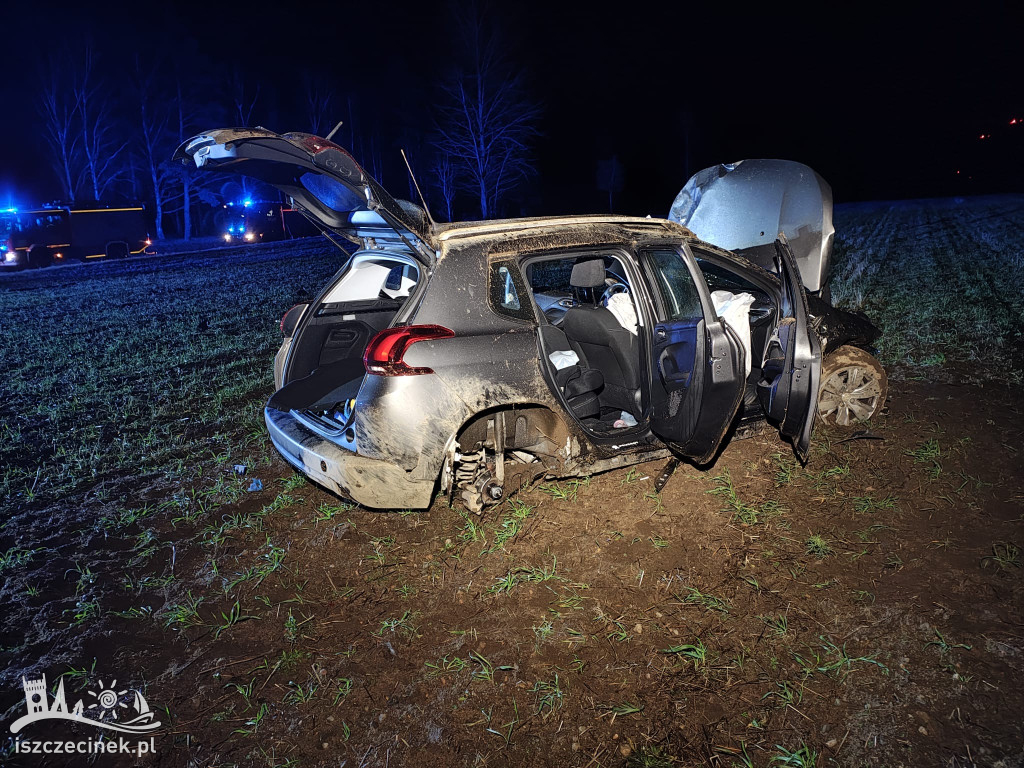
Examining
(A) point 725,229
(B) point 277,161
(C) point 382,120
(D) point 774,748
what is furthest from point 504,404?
(C) point 382,120

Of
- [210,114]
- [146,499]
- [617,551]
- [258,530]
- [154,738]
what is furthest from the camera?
[210,114]

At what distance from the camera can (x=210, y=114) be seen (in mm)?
40875

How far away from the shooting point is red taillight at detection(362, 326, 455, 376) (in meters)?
3.13

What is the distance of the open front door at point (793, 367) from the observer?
3.58 meters

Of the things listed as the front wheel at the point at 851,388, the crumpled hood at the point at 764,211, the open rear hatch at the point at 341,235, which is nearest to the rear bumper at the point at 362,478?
the open rear hatch at the point at 341,235

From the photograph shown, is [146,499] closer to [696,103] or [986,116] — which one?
[696,103]

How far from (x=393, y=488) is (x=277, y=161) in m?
1.73

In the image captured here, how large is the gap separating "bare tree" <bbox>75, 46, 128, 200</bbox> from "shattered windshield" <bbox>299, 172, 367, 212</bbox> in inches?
1616

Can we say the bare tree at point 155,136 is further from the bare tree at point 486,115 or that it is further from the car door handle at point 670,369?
the car door handle at point 670,369

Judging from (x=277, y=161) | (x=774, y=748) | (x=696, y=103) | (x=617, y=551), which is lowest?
(x=774, y=748)

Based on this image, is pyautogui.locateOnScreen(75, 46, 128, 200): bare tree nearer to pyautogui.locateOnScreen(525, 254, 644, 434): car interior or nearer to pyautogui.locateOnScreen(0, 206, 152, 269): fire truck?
pyautogui.locateOnScreen(0, 206, 152, 269): fire truck

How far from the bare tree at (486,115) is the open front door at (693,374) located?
107 ft

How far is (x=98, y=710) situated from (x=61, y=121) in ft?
151

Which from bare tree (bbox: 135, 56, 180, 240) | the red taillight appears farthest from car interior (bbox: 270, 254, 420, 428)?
bare tree (bbox: 135, 56, 180, 240)
